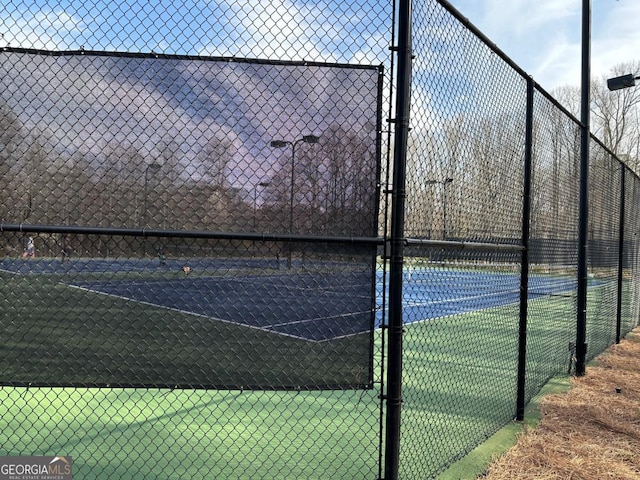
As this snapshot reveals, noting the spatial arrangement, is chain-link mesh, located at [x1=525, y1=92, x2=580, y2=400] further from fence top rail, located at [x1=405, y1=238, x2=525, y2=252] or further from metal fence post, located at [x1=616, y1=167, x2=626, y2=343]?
metal fence post, located at [x1=616, y1=167, x2=626, y2=343]

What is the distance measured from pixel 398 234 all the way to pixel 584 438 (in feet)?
9.30

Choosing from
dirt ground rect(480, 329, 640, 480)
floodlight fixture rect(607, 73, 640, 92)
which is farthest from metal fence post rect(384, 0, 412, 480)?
floodlight fixture rect(607, 73, 640, 92)

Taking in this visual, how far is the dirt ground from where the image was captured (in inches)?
137

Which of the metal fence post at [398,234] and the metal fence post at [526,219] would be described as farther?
the metal fence post at [526,219]

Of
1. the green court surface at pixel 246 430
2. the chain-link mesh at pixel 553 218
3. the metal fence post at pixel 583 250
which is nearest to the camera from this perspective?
the green court surface at pixel 246 430

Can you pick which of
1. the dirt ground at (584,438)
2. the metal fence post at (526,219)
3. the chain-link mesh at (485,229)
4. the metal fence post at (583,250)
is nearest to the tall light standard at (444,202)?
the chain-link mesh at (485,229)

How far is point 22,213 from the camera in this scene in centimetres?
286

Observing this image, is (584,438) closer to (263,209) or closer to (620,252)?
(263,209)

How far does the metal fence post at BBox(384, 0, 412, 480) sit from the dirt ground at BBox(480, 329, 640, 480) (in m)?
1.11

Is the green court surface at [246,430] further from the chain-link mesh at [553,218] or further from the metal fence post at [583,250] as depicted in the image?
the metal fence post at [583,250]

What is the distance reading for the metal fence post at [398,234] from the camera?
8.72ft

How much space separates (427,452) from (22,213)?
3099 millimetres

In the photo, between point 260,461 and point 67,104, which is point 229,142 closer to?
point 67,104

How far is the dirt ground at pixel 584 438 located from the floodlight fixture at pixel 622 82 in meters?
4.41
